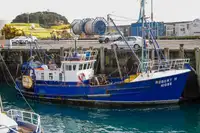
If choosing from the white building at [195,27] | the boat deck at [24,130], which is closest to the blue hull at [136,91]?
the boat deck at [24,130]

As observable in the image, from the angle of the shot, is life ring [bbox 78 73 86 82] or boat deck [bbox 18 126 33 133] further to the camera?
life ring [bbox 78 73 86 82]

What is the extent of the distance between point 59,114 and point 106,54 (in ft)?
26.5

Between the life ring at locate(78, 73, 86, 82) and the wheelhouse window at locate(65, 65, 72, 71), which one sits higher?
the wheelhouse window at locate(65, 65, 72, 71)

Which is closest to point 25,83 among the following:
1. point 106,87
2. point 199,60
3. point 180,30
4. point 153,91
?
point 106,87

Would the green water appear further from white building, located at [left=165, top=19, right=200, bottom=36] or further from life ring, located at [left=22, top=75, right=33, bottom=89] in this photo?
white building, located at [left=165, top=19, right=200, bottom=36]

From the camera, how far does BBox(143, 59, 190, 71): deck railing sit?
23578 mm

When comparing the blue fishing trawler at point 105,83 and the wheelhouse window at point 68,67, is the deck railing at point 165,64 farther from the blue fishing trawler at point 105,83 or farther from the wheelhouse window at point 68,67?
the wheelhouse window at point 68,67

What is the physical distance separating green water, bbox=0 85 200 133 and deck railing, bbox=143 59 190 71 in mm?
2564

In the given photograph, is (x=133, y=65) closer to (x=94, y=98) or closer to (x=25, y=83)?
(x=94, y=98)

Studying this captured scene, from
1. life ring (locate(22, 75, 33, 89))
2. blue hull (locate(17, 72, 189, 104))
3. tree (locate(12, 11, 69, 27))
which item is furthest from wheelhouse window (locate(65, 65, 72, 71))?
tree (locate(12, 11, 69, 27))

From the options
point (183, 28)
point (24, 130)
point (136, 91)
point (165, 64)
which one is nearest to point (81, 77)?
point (136, 91)

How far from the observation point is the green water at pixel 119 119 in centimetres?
1923

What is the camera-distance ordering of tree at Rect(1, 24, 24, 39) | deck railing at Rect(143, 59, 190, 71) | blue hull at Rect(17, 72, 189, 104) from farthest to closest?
tree at Rect(1, 24, 24, 39) < deck railing at Rect(143, 59, 190, 71) < blue hull at Rect(17, 72, 189, 104)

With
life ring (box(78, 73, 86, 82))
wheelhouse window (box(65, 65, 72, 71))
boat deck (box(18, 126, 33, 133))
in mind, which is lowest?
boat deck (box(18, 126, 33, 133))
